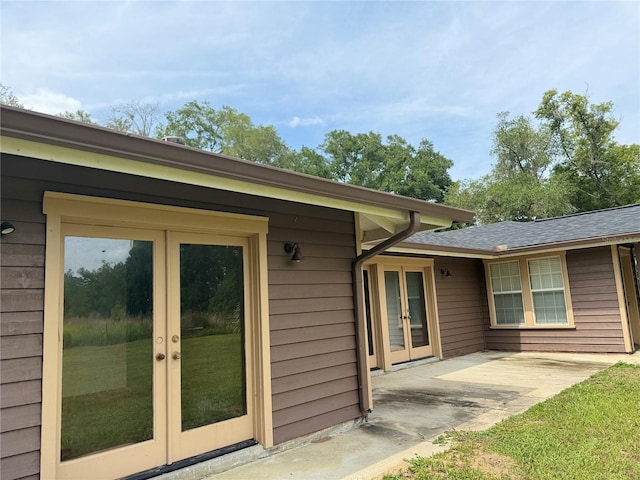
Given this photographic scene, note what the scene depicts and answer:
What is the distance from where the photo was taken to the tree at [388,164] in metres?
28.2

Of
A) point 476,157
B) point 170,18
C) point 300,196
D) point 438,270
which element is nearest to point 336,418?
point 300,196

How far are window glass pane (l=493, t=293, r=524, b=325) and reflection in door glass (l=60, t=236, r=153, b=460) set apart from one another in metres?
7.83

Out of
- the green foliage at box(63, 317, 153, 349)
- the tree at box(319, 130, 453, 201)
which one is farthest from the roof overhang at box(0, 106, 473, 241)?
the tree at box(319, 130, 453, 201)

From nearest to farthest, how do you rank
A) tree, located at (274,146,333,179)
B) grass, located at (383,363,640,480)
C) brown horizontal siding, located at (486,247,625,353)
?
grass, located at (383,363,640,480)
brown horizontal siding, located at (486,247,625,353)
tree, located at (274,146,333,179)

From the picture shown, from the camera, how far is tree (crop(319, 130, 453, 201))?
28.2 meters

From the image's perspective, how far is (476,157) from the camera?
27766 mm

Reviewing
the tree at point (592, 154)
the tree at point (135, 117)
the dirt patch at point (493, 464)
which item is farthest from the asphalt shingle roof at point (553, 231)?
the tree at point (135, 117)

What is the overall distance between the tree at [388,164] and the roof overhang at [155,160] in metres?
25.4

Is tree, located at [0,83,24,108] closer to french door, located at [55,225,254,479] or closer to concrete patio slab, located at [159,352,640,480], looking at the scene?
french door, located at [55,225,254,479]

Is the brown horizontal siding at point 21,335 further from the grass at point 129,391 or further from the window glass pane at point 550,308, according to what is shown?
the window glass pane at point 550,308

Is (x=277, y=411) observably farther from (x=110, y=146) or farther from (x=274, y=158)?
(x=274, y=158)

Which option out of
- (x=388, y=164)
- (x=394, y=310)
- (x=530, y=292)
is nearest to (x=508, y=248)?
(x=530, y=292)

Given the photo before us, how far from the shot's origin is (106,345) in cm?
249

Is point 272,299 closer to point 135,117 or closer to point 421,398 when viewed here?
point 421,398
